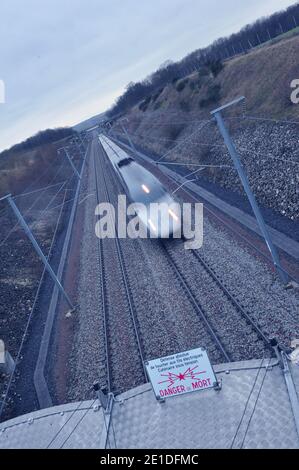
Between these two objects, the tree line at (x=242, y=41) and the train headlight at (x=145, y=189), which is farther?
the tree line at (x=242, y=41)

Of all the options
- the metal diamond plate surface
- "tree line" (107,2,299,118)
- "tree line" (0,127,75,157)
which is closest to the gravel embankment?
the metal diamond plate surface

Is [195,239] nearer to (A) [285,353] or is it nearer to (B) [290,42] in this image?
(A) [285,353]

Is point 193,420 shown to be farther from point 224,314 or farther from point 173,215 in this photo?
point 173,215

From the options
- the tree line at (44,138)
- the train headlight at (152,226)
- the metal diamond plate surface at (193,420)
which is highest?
the tree line at (44,138)

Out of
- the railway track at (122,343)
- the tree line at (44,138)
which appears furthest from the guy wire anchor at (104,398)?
the tree line at (44,138)

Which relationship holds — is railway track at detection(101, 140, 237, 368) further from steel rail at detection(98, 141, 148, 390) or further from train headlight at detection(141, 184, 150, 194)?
train headlight at detection(141, 184, 150, 194)

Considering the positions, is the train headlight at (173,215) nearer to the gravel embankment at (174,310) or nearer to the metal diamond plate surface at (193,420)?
the gravel embankment at (174,310)
